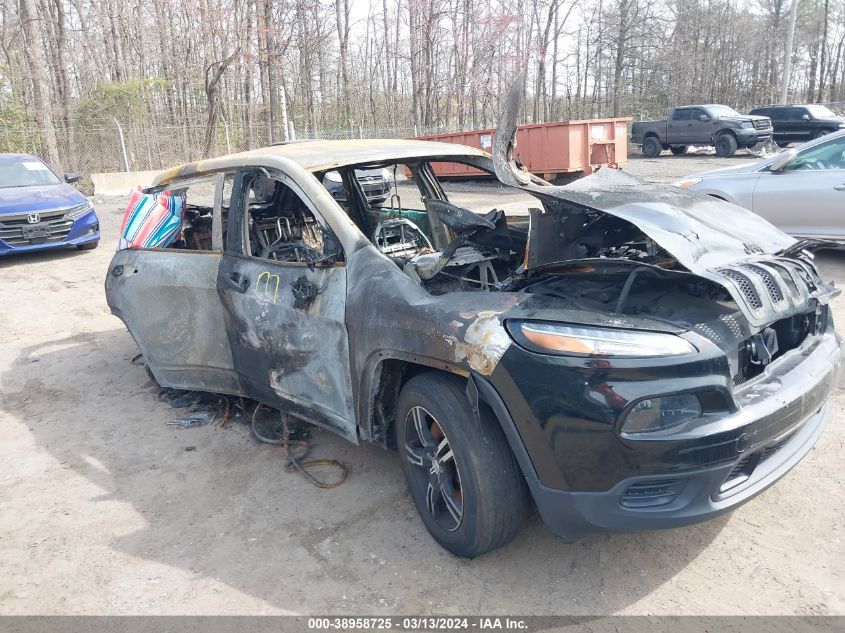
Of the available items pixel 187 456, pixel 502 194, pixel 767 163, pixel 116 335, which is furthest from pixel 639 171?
pixel 187 456

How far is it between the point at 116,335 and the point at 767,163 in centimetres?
759

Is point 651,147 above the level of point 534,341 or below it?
above

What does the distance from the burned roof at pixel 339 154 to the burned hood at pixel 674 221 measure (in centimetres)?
100

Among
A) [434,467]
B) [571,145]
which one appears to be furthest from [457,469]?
[571,145]

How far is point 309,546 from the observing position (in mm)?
3062

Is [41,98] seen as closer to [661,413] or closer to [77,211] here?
[77,211]

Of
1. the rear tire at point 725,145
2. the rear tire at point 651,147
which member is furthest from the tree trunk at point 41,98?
the rear tire at point 725,145

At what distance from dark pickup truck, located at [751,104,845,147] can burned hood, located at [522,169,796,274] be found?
72.3 feet

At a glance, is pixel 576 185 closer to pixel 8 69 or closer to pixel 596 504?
pixel 596 504

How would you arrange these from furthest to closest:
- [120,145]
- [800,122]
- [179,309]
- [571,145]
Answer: [800,122]
[120,145]
[571,145]
[179,309]

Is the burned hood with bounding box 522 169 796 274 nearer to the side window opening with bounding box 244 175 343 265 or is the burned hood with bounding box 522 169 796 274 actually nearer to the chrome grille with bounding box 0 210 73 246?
the side window opening with bounding box 244 175 343 265

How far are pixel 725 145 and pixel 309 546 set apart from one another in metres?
23.0

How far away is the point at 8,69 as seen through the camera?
64.7 ft

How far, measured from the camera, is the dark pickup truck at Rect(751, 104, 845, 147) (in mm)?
22016
